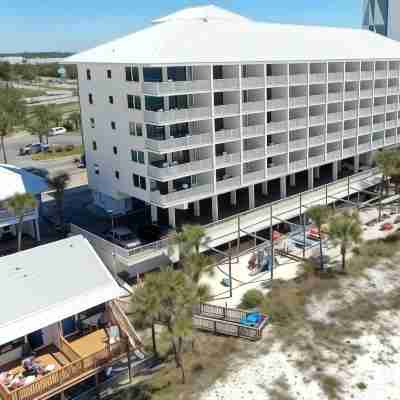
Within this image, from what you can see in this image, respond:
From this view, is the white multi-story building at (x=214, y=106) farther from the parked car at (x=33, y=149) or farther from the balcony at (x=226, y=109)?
the parked car at (x=33, y=149)

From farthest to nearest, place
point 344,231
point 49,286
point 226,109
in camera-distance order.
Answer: point 226,109
point 344,231
point 49,286

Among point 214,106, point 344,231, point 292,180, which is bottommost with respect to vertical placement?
point 292,180

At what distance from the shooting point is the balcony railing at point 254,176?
4784 cm

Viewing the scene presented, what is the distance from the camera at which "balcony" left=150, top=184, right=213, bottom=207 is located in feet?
138

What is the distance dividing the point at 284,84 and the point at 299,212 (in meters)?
13.1

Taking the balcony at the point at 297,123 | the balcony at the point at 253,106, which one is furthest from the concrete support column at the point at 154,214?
the balcony at the point at 297,123

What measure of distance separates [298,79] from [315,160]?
31.2 feet

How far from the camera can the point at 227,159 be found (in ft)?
151

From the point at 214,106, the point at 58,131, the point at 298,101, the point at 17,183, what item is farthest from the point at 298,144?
the point at 58,131

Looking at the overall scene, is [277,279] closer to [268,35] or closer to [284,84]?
[284,84]

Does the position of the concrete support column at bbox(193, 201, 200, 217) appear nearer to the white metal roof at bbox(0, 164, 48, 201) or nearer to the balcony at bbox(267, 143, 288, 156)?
the balcony at bbox(267, 143, 288, 156)

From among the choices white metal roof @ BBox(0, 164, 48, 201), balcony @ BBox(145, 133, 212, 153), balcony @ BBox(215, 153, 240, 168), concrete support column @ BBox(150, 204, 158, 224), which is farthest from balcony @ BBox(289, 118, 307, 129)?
white metal roof @ BBox(0, 164, 48, 201)

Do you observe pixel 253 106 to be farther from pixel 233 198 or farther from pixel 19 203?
pixel 19 203

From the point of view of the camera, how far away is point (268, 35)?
53.5 m
